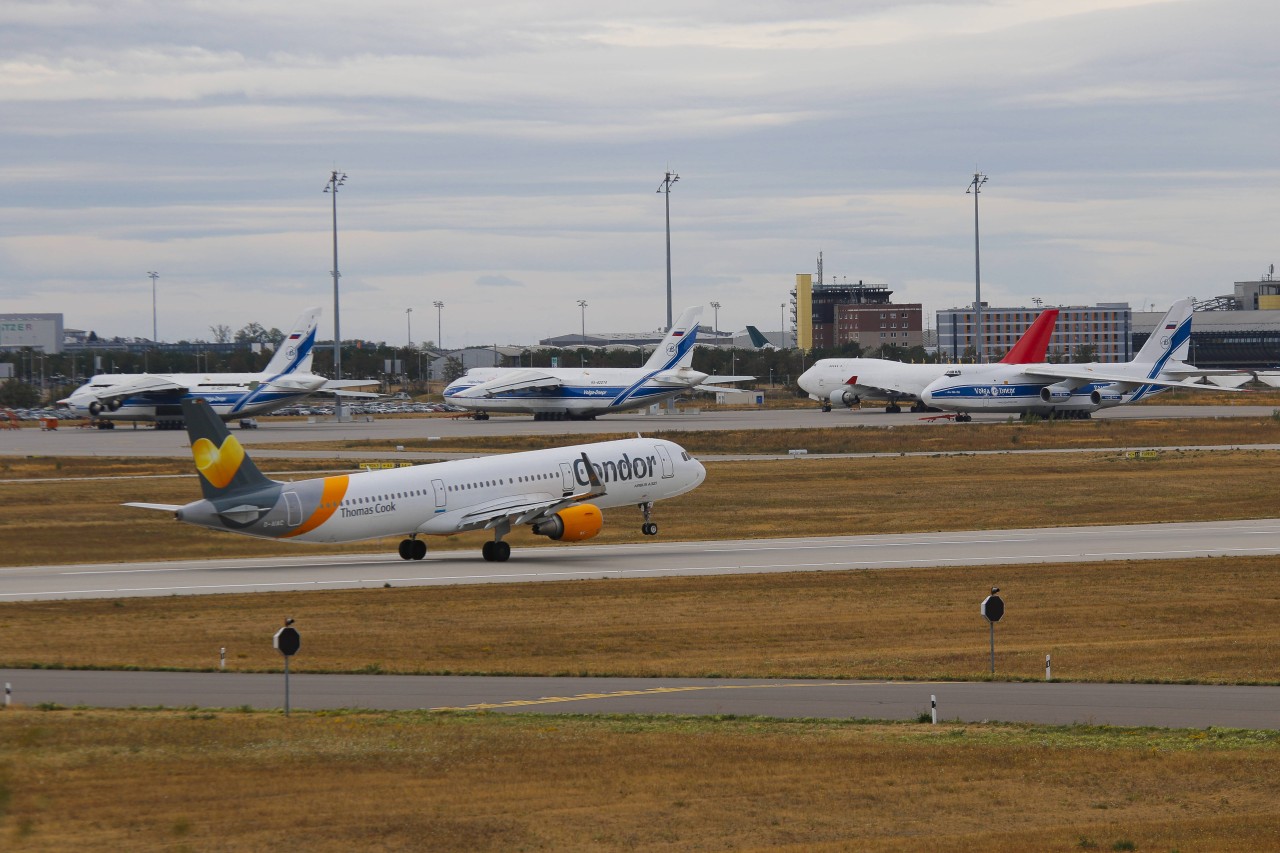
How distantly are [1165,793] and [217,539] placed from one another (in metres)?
45.0

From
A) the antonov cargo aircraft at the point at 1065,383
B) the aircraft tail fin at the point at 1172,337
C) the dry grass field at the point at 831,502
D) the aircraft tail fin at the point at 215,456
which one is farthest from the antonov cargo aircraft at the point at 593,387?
the aircraft tail fin at the point at 215,456

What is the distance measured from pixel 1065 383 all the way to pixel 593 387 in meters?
39.2

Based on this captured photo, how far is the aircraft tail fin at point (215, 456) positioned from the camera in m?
45.5

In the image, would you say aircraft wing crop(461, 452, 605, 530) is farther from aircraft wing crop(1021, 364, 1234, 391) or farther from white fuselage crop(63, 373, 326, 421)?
aircraft wing crop(1021, 364, 1234, 391)

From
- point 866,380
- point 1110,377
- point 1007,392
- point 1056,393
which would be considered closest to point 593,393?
point 866,380

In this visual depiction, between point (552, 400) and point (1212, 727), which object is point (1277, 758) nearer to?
point (1212, 727)

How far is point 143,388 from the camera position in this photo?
122812 millimetres

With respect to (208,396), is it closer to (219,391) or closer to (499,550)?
(219,391)

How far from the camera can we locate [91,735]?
22.5 meters

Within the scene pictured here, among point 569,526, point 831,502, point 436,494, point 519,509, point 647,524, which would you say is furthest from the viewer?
point 831,502

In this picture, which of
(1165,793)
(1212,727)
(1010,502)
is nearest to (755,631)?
(1212,727)

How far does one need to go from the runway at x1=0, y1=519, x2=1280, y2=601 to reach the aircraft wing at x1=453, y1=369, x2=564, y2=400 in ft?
246

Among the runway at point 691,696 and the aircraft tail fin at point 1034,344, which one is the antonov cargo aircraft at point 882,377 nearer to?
the aircraft tail fin at point 1034,344

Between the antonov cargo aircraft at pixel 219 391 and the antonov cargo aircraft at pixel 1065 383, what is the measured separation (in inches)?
1947
